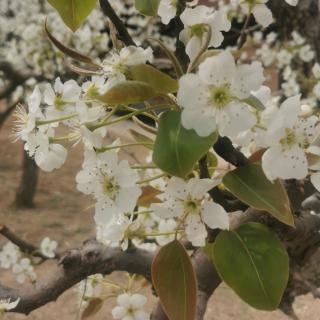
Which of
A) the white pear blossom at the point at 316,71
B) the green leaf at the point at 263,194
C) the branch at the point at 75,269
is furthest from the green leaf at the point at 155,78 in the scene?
the white pear blossom at the point at 316,71

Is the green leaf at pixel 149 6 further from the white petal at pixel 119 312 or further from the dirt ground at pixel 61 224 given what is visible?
the dirt ground at pixel 61 224

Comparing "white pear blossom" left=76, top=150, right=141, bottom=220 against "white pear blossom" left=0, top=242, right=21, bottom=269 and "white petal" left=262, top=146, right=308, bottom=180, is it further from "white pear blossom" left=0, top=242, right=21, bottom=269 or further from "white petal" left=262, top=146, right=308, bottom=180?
"white pear blossom" left=0, top=242, right=21, bottom=269

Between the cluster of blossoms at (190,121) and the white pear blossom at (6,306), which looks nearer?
the cluster of blossoms at (190,121)

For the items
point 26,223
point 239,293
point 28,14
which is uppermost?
point 239,293

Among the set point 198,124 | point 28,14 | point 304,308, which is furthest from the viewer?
point 28,14

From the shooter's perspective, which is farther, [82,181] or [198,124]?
[82,181]

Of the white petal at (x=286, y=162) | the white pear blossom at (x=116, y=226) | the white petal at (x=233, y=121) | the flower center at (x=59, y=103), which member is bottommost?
the white pear blossom at (x=116, y=226)

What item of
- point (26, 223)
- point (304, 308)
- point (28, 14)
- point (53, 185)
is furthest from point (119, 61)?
point (28, 14)

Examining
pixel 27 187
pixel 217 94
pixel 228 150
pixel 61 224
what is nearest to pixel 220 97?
pixel 217 94

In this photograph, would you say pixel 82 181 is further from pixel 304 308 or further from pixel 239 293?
pixel 304 308
